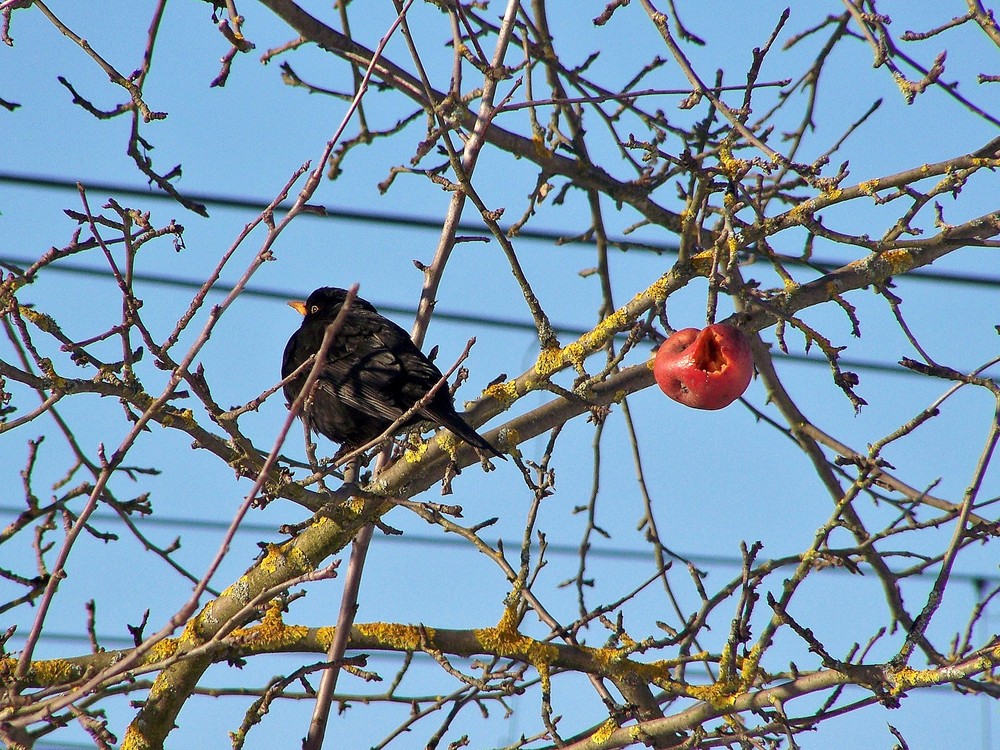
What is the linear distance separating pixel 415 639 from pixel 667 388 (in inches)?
37.1

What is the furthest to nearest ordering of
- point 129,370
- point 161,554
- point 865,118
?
point 865,118 → point 161,554 → point 129,370

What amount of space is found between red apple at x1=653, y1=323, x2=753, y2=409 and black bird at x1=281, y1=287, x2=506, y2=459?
4.16ft

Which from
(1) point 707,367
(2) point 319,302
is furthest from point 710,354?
(2) point 319,302

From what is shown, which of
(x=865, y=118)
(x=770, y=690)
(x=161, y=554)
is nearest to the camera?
(x=770, y=690)

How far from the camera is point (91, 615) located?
8.45 feet

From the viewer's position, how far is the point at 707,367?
106 inches

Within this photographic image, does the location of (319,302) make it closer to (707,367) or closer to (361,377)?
(361,377)

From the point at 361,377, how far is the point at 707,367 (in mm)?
1731

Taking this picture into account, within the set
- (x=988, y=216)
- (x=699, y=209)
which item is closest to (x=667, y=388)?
(x=699, y=209)

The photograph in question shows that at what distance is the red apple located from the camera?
2.65 meters

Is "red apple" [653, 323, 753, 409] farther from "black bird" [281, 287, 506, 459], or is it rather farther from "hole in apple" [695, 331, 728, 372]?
"black bird" [281, 287, 506, 459]

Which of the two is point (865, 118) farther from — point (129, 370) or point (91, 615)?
point (91, 615)

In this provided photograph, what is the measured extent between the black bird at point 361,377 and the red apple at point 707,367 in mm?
1267

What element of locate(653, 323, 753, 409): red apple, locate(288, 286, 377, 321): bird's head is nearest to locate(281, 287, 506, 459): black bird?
locate(288, 286, 377, 321): bird's head
